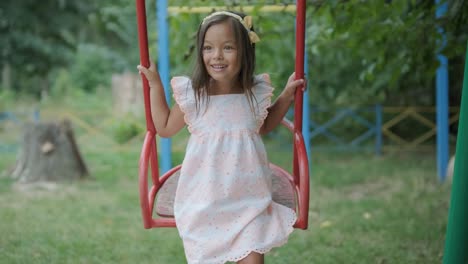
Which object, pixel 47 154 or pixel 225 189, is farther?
pixel 47 154

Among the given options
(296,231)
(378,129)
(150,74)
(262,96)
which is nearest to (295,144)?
(262,96)

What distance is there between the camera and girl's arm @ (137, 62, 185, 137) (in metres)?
2.47

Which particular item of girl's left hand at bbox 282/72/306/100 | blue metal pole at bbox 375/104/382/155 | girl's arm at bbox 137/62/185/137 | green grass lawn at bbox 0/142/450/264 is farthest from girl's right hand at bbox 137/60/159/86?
blue metal pole at bbox 375/104/382/155

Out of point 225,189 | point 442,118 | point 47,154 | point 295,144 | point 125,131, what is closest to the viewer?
point 225,189

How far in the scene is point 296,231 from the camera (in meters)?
4.60

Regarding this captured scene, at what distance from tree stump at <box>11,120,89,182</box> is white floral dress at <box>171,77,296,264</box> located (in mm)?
4788

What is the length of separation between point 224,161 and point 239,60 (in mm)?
410

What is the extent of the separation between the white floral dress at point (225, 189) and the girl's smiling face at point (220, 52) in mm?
119

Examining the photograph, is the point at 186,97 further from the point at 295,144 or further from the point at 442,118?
the point at 442,118

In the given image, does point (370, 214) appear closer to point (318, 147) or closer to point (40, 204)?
point (40, 204)

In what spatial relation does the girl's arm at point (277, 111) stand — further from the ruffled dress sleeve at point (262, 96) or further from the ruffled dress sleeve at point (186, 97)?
the ruffled dress sleeve at point (186, 97)

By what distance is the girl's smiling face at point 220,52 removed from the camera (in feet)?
7.77

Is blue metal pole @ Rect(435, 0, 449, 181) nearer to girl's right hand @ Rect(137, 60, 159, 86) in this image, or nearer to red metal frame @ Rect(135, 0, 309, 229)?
→ red metal frame @ Rect(135, 0, 309, 229)

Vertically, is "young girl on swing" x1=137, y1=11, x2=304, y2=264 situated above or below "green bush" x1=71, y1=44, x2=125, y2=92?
above
